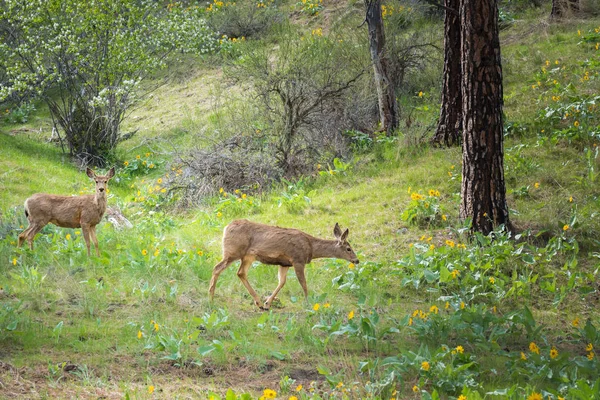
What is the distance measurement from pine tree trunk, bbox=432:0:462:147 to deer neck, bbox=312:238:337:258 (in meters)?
5.94

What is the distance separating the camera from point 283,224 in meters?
12.7

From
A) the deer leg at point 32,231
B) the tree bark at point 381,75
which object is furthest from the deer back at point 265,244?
the tree bark at point 381,75

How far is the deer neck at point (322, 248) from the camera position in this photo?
947cm

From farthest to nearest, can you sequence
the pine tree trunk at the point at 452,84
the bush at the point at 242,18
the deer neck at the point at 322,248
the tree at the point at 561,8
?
1. the bush at the point at 242,18
2. the tree at the point at 561,8
3. the pine tree trunk at the point at 452,84
4. the deer neck at the point at 322,248

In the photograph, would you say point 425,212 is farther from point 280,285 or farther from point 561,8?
point 561,8

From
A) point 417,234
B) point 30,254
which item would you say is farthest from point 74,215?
point 417,234

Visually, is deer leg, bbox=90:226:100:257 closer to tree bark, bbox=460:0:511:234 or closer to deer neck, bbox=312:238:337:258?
deer neck, bbox=312:238:337:258

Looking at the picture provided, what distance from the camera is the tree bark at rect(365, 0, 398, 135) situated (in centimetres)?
1595

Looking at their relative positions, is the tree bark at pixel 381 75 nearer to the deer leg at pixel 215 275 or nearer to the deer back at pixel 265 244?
the deer back at pixel 265 244

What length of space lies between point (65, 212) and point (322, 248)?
4.44 meters

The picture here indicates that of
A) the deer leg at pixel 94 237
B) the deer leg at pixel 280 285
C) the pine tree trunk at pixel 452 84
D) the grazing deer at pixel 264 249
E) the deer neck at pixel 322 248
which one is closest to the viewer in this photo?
the deer leg at pixel 280 285

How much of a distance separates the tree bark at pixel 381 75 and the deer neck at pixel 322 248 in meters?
6.93

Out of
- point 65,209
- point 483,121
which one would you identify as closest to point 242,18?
point 65,209

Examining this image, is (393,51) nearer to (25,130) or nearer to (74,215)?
(74,215)
